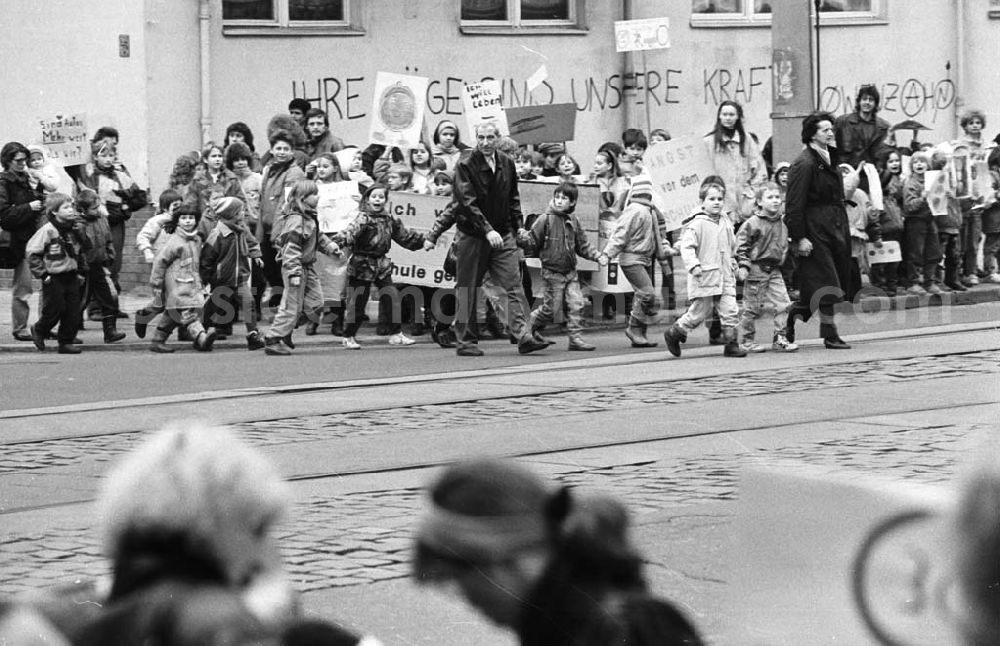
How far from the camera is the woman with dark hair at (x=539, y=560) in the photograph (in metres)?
2.09

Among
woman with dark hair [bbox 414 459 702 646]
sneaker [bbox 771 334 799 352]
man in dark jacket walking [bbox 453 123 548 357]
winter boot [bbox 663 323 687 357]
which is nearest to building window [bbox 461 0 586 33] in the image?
man in dark jacket walking [bbox 453 123 548 357]

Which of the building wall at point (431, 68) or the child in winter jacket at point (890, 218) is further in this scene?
the building wall at point (431, 68)

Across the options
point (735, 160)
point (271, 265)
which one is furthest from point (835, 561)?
point (735, 160)

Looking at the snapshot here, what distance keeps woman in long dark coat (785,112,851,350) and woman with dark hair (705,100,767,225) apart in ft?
8.75

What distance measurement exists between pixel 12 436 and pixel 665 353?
17.5ft

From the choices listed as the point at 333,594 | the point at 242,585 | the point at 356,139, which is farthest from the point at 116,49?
the point at 242,585

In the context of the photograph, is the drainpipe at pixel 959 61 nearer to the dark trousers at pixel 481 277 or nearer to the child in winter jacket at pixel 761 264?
the child in winter jacket at pixel 761 264

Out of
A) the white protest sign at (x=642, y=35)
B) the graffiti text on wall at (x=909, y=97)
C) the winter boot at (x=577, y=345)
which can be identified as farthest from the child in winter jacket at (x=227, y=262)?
the graffiti text on wall at (x=909, y=97)

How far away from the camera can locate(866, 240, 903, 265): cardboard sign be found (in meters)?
17.2

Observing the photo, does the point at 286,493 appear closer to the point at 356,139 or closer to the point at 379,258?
the point at 379,258

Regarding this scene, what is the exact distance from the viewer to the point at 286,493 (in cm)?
219

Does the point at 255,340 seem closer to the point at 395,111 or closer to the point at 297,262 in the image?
the point at 297,262

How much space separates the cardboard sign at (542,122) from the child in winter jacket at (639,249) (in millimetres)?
2252

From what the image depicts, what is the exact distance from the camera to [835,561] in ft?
8.33
